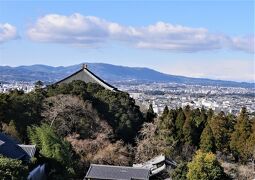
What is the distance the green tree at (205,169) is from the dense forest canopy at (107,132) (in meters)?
0.04

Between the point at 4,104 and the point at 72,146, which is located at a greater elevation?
the point at 4,104

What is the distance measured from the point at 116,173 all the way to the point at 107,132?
5040 mm

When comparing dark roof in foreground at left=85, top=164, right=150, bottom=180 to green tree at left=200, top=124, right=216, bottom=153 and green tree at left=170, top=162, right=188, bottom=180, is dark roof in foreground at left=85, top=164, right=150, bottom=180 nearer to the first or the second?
green tree at left=170, top=162, right=188, bottom=180

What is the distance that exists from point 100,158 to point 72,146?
Result: 5.34ft

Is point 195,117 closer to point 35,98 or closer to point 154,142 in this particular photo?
point 154,142

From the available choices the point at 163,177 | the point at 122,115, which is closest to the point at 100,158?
the point at 163,177

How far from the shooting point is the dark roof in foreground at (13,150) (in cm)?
1823

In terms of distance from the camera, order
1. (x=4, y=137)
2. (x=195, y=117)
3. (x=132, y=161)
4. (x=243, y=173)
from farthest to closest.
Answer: (x=195, y=117)
(x=132, y=161)
(x=243, y=173)
(x=4, y=137)

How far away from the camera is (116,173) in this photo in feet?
77.0

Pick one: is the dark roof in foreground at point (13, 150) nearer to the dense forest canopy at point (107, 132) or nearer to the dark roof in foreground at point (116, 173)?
the dense forest canopy at point (107, 132)

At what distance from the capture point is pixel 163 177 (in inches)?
997

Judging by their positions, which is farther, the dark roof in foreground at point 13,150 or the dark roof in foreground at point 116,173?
the dark roof in foreground at point 116,173

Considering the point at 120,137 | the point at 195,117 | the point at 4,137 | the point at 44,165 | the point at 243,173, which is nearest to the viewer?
the point at 4,137

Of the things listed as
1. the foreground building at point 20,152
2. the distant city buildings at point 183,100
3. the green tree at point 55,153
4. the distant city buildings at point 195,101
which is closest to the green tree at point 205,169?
the green tree at point 55,153
